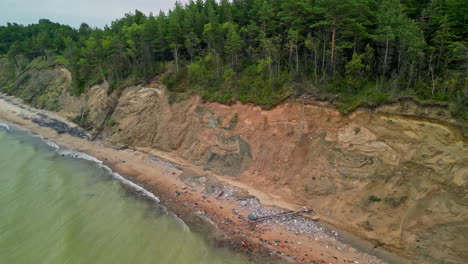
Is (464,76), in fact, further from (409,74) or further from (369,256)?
(369,256)

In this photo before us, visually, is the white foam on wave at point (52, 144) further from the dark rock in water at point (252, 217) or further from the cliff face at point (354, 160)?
the dark rock in water at point (252, 217)

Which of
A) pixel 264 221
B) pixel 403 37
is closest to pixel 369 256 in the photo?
pixel 264 221

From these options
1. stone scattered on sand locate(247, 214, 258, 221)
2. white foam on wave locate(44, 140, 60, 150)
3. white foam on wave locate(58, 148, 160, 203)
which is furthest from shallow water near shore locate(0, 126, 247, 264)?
white foam on wave locate(44, 140, 60, 150)

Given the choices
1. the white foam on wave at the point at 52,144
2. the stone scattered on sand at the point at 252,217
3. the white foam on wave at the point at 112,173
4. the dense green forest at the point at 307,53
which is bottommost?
the stone scattered on sand at the point at 252,217

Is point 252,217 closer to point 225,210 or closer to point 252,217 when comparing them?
point 252,217

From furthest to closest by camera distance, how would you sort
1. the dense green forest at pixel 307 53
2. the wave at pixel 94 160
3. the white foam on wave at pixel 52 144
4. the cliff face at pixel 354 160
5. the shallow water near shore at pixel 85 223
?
the white foam on wave at pixel 52 144 < the wave at pixel 94 160 < the dense green forest at pixel 307 53 < the shallow water near shore at pixel 85 223 < the cliff face at pixel 354 160

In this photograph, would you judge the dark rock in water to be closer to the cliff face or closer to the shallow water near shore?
the shallow water near shore

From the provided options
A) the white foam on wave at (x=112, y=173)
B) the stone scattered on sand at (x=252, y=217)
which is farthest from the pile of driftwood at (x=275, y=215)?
the white foam on wave at (x=112, y=173)
